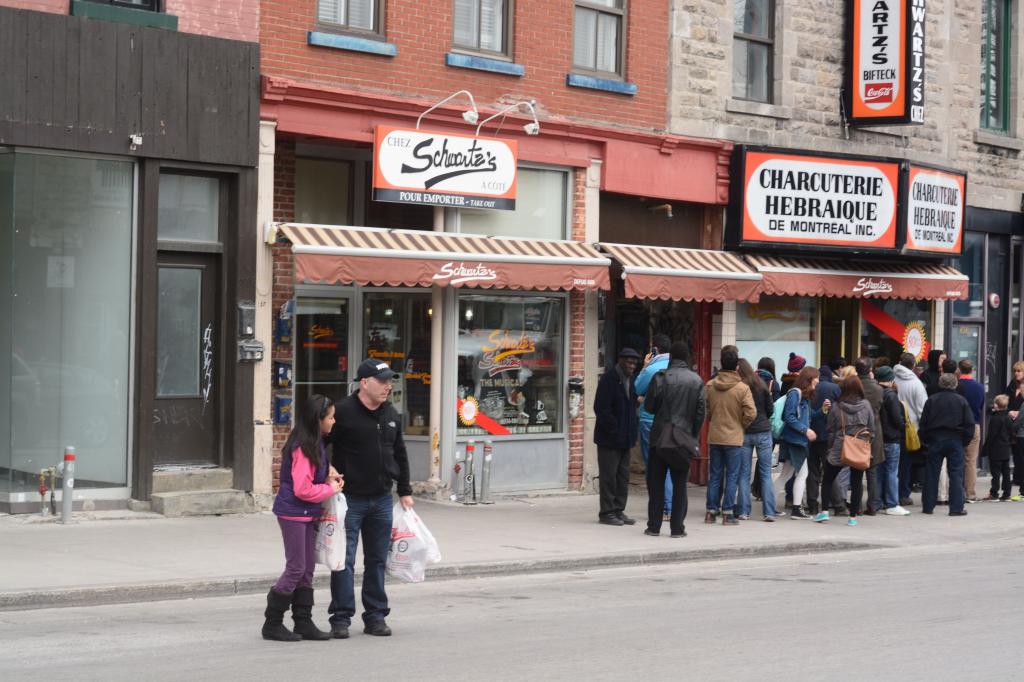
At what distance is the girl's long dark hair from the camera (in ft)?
27.8

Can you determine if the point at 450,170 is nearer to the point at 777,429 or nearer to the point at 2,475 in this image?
the point at 777,429

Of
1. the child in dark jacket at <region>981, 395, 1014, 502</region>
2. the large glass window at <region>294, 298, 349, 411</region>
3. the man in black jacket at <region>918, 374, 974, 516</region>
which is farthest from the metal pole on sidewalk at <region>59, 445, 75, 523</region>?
the child in dark jacket at <region>981, 395, 1014, 502</region>

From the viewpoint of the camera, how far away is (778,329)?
20.0 metres

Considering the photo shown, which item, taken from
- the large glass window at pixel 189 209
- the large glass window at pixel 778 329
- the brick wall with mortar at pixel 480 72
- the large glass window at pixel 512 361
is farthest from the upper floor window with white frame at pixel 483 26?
the large glass window at pixel 778 329

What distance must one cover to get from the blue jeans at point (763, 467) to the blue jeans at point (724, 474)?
A: 19 centimetres

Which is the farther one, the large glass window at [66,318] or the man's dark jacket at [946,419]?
the man's dark jacket at [946,419]

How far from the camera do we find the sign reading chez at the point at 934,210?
2045 centimetres

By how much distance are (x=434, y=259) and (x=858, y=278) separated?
305 inches

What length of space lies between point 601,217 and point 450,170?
2.90m

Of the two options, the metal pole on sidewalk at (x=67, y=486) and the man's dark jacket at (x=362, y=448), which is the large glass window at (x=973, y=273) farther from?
the man's dark jacket at (x=362, y=448)

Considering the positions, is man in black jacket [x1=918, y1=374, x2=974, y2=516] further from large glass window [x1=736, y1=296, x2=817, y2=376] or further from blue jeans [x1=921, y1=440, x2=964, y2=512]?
large glass window [x1=736, y1=296, x2=817, y2=376]

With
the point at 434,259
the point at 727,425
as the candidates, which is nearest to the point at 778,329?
the point at 727,425

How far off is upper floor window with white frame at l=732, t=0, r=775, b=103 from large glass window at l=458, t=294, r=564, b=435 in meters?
4.64

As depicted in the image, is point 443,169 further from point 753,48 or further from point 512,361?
point 753,48
